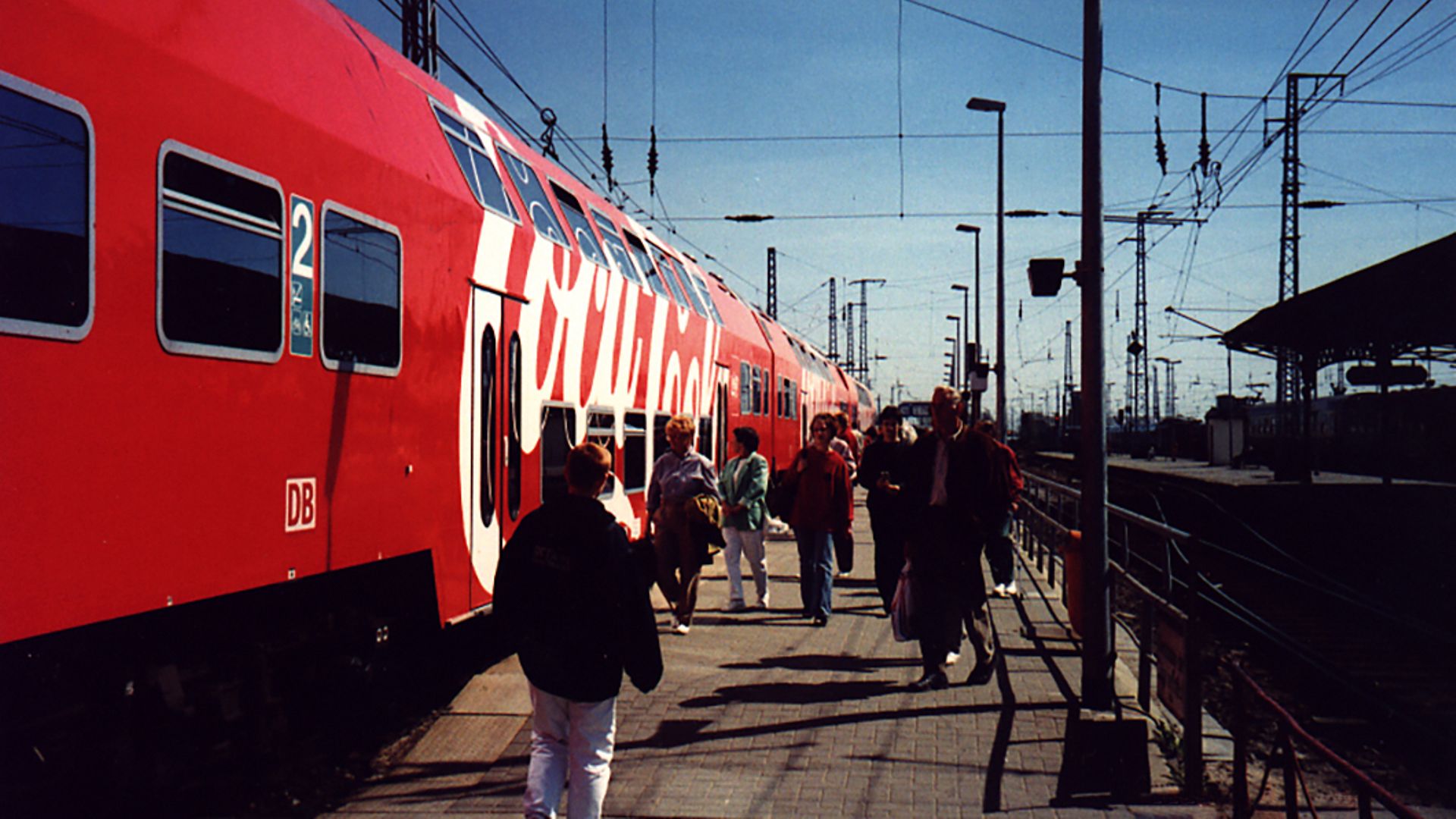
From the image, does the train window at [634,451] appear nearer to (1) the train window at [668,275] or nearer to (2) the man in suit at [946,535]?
(1) the train window at [668,275]

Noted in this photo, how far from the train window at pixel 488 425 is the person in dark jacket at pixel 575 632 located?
130 inches

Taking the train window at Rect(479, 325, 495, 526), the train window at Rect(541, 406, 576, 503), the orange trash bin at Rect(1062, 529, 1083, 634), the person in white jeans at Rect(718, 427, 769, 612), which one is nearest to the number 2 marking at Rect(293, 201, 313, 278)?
the train window at Rect(479, 325, 495, 526)

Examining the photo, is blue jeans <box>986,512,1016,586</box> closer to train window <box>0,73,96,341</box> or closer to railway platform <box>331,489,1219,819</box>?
railway platform <box>331,489,1219,819</box>

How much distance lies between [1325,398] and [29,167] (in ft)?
155

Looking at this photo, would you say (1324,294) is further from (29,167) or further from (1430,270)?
(29,167)

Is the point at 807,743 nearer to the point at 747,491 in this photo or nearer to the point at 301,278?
the point at 301,278

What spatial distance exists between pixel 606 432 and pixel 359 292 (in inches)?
196

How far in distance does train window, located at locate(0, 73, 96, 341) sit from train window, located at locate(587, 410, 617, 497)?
6243 mm

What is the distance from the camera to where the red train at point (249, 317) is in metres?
4.21

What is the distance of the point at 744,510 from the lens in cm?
1124

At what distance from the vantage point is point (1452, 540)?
22.1m

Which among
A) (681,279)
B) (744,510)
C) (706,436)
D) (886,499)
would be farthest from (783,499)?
(706,436)

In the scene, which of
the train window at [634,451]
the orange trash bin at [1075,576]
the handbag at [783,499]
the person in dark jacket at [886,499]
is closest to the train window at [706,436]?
the train window at [634,451]

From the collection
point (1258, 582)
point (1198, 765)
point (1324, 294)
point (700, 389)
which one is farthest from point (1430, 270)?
point (1198, 765)
